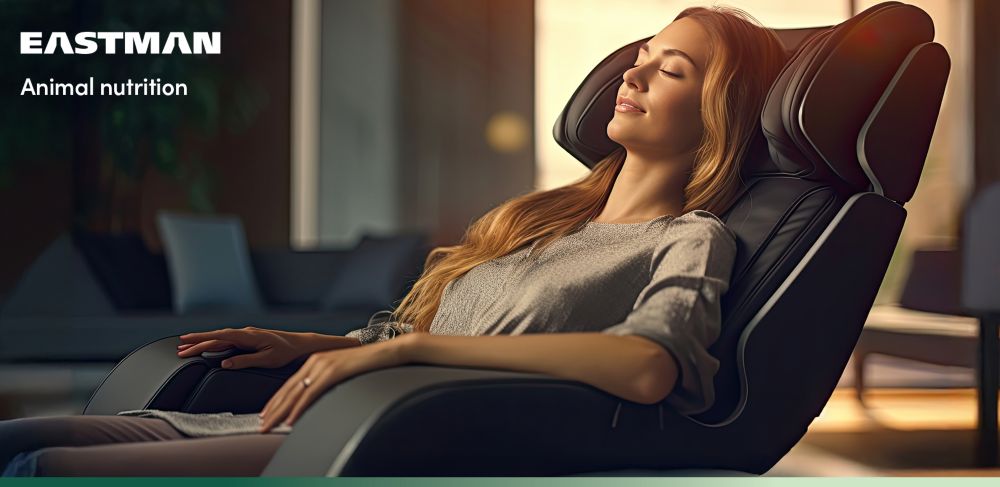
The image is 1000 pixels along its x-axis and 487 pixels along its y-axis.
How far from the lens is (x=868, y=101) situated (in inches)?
46.0

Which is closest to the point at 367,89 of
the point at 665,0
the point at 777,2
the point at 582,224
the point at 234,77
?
the point at 234,77

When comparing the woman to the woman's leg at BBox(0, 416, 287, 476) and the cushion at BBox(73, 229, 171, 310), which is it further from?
the cushion at BBox(73, 229, 171, 310)

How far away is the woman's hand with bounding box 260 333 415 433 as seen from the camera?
100cm

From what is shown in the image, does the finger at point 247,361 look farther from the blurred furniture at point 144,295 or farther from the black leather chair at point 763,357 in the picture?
the blurred furniture at point 144,295

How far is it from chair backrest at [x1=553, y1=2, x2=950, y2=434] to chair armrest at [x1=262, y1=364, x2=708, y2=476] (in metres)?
0.13

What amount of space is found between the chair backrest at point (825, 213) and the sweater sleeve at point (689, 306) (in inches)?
1.7

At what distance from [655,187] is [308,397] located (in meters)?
0.58

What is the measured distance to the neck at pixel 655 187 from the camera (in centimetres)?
135

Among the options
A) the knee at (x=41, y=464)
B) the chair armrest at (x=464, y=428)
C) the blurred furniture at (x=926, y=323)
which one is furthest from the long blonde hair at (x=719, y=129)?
the blurred furniture at (x=926, y=323)

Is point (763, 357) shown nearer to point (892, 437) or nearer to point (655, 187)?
point (655, 187)

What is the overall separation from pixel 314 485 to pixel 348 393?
89 mm

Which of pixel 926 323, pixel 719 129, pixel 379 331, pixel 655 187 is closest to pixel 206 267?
pixel 379 331

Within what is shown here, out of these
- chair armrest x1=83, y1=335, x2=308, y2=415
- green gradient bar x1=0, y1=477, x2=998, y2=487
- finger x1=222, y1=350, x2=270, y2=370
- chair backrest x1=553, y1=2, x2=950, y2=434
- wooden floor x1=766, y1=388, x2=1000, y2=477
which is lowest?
wooden floor x1=766, y1=388, x2=1000, y2=477

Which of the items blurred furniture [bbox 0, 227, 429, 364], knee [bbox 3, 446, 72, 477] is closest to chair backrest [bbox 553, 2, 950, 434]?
knee [bbox 3, 446, 72, 477]
